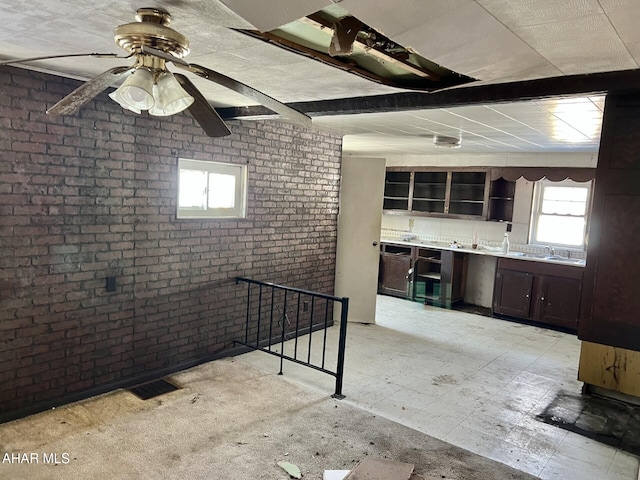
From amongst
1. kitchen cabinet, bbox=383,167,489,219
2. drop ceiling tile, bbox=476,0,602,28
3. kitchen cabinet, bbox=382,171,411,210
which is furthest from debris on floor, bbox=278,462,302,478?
kitchen cabinet, bbox=382,171,411,210

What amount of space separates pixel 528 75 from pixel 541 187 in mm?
5017

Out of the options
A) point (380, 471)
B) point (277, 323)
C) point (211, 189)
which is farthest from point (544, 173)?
point (380, 471)

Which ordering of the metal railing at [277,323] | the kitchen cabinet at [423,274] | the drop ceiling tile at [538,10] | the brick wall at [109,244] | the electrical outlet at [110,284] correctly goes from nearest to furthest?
1. the drop ceiling tile at [538,10]
2. the brick wall at [109,244]
3. the electrical outlet at [110,284]
4. the metal railing at [277,323]
5. the kitchen cabinet at [423,274]

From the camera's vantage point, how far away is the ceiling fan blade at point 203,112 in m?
1.98

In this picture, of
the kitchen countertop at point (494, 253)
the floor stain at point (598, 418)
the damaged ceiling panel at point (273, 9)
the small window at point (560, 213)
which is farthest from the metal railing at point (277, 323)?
the small window at point (560, 213)

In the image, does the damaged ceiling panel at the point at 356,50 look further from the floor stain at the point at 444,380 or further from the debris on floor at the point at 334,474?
the floor stain at the point at 444,380

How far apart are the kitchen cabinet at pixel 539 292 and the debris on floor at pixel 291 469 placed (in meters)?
4.71

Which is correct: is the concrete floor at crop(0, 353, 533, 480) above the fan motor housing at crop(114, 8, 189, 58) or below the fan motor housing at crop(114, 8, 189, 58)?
below

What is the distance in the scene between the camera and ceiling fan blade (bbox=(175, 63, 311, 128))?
180 cm

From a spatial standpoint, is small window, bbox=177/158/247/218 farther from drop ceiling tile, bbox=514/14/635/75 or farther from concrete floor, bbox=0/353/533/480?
drop ceiling tile, bbox=514/14/635/75

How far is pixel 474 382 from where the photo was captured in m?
4.25

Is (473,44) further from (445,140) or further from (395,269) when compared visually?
(395,269)

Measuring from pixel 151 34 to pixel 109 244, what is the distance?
2.25 meters

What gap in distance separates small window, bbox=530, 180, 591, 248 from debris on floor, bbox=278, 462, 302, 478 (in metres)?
5.54
